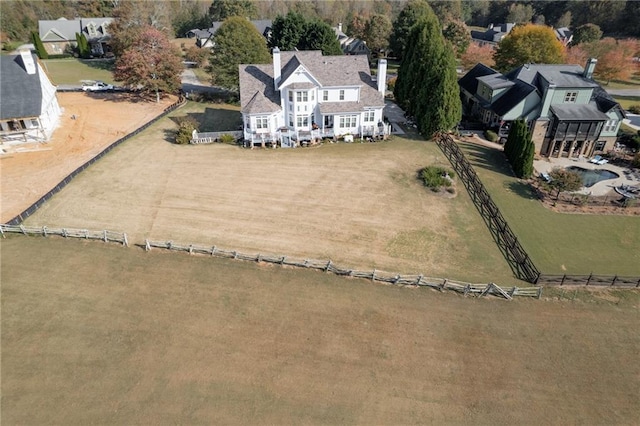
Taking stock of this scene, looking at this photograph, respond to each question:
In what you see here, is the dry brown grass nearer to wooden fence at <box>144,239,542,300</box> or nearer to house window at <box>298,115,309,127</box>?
wooden fence at <box>144,239,542,300</box>

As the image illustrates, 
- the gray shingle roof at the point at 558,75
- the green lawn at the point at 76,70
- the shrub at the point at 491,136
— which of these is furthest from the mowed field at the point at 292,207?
the green lawn at the point at 76,70

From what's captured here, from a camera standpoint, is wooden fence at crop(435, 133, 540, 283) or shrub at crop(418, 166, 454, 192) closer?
wooden fence at crop(435, 133, 540, 283)

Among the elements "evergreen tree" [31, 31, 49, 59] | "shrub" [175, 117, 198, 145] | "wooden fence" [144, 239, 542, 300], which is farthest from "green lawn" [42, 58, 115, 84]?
"wooden fence" [144, 239, 542, 300]

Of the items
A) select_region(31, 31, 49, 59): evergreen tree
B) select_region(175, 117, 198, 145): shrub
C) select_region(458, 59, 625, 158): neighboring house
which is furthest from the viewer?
select_region(31, 31, 49, 59): evergreen tree

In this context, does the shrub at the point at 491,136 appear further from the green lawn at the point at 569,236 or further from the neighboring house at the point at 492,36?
the neighboring house at the point at 492,36

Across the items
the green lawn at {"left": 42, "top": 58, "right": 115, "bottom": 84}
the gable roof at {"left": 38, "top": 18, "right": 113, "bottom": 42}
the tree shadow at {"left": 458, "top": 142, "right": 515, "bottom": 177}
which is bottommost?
the tree shadow at {"left": 458, "top": 142, "right": 515, "bottom": 177}

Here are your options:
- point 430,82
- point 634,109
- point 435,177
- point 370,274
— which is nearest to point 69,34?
point 430,82

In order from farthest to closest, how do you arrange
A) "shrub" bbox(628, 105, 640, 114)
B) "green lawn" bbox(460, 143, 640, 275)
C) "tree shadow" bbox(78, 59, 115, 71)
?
1. "tree shadow" bbox(78, 59, 115, 71)
2. "shrub" bbox(628, 105, 640, 114)
3. "green lawn" bbox(460, 143, 640, 275)

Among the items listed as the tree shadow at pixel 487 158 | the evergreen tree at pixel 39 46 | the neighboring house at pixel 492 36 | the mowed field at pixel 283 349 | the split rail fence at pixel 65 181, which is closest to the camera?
the mowed field at pixel 283 349
